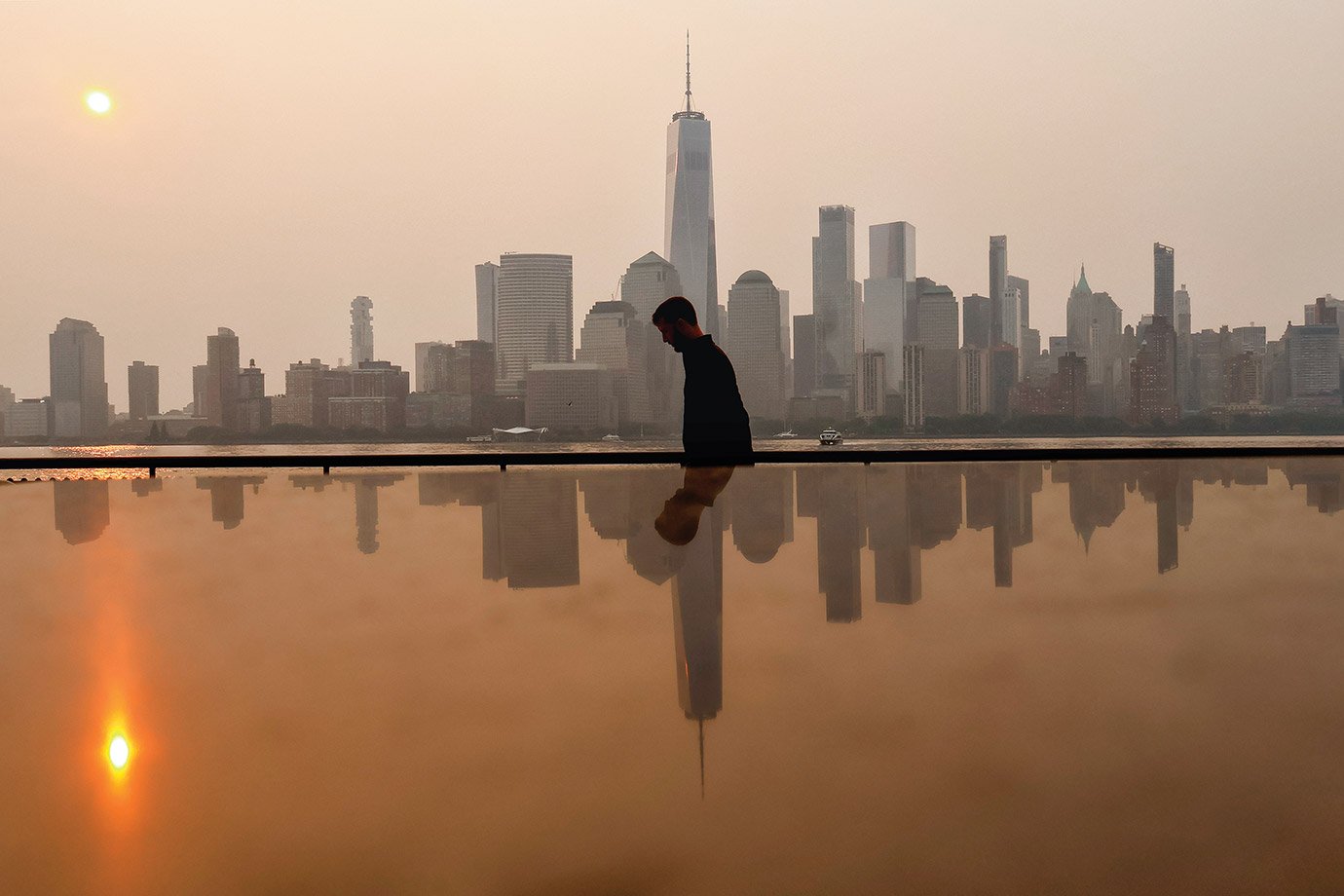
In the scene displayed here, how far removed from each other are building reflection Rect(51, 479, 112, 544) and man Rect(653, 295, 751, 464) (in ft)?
32.9

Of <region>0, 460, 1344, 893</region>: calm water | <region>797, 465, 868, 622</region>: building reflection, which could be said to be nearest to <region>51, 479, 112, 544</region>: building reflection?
<region>0, 460, 1344, 893</region>: calm water

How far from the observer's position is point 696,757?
2.73 metres

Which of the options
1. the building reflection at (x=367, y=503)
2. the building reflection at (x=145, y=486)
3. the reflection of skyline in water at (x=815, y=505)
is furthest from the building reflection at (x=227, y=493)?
the building reflection at (x=367, y=503)

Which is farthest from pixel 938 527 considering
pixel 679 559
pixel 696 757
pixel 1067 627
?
pixel 696 757

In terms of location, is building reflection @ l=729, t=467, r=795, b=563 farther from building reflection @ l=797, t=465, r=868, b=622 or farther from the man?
the man

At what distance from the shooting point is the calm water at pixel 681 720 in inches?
82.4

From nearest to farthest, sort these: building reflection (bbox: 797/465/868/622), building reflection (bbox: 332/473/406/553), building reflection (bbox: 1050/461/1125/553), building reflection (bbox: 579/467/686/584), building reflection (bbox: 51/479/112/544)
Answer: building reflection (bbox: 797/465/868/622) < building reflection (bbox: 579/467/686/584) < building reflection (bbox: 332/473/406/553) < building reflection (bbox: 1050/461/1125/553) < building reflection (bbox: 51/479/112/544)

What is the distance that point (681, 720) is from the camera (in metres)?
3.08

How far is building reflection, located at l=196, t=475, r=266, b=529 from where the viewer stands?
10.8 m

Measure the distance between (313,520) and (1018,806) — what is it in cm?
934

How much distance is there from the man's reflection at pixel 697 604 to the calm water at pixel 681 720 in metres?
0.03

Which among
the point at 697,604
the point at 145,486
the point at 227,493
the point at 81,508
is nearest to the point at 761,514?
the point at 697,604

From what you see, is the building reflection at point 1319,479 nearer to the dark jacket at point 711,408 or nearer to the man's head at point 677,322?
the dark jacket at point 711,408

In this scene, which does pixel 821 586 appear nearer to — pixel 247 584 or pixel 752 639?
pixel 752 639
